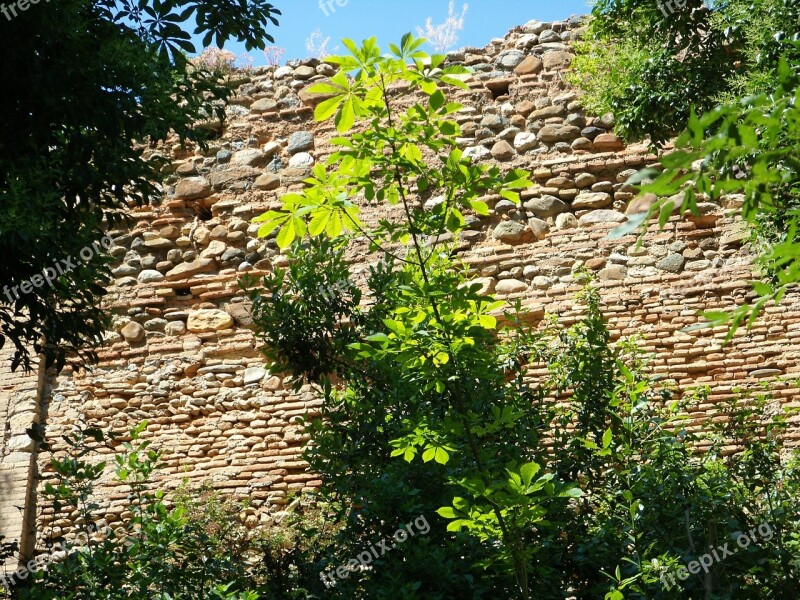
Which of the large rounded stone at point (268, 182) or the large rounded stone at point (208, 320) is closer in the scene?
the large rounded stone at point (208, 320)

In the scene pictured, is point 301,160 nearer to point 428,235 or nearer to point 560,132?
point 560,132

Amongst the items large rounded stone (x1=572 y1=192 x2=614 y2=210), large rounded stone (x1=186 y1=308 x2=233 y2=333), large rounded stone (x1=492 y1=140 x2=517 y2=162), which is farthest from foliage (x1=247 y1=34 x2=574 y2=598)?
large rounded stone (x1=492 y1=140 x2=517 y2=162)

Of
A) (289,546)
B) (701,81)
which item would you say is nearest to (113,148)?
(289,546)

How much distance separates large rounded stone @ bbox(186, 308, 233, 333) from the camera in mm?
7477

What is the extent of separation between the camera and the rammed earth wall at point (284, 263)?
673 centimetres

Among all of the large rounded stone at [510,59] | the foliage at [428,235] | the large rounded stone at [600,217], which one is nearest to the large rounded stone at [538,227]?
the large rounded stone at [600,217]

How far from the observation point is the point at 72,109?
432 centimetres

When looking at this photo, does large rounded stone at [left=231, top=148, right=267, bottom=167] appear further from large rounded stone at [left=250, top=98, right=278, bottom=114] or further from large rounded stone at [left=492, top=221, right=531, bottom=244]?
large rounded stone at [left=492, top=221, right=531, bottom=244]

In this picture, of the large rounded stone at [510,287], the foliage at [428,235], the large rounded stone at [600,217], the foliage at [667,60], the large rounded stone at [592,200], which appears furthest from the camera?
the large rounded stone at [592,200]

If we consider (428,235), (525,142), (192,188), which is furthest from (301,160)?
(428,235)

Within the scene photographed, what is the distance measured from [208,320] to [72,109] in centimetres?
339

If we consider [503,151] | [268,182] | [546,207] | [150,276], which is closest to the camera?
[546,207]

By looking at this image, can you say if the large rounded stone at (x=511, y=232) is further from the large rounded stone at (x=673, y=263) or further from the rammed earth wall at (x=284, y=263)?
the large rounded stone at (x=673, y=263)

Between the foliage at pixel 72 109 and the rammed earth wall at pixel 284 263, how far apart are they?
85.0 inches
